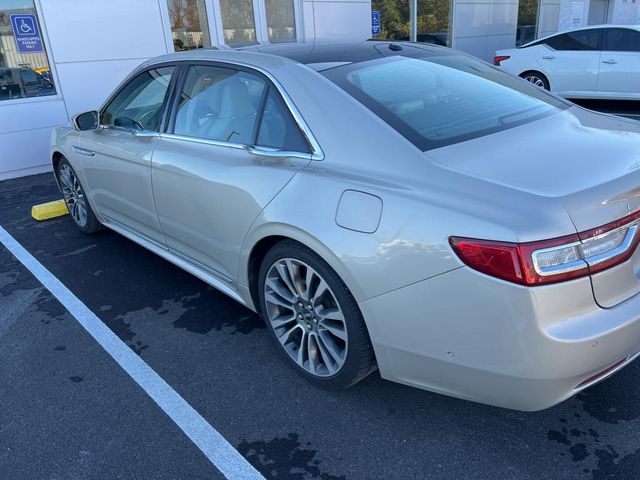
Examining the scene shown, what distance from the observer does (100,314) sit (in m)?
3.68

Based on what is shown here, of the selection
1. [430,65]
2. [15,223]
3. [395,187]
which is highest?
[430,65]

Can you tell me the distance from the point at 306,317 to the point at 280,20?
8.39 m

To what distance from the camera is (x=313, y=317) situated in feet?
8.86

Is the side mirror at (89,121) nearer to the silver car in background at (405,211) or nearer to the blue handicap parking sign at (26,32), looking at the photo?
the silver car in background at (405,211)

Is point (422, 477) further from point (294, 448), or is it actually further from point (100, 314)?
point (100, 314)

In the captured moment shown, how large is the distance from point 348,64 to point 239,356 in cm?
172

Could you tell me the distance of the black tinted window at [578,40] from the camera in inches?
382

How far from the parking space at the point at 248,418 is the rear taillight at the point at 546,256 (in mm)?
894

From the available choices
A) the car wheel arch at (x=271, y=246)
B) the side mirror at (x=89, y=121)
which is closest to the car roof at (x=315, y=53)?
the car wheel arch at (x=271, y=246)

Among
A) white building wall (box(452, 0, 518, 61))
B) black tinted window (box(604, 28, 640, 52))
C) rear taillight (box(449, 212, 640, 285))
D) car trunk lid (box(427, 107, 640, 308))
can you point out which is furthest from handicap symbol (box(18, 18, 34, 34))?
black tinted window (box(604, 28, 640, 52))

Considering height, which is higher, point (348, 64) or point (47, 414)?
point (348, 64)

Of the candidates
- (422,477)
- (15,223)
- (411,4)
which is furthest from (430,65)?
(411,4)

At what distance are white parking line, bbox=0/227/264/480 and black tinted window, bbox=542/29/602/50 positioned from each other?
9.55m

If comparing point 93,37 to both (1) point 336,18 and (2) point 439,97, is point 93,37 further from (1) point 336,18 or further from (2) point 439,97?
Answer: (2) point 439,97
